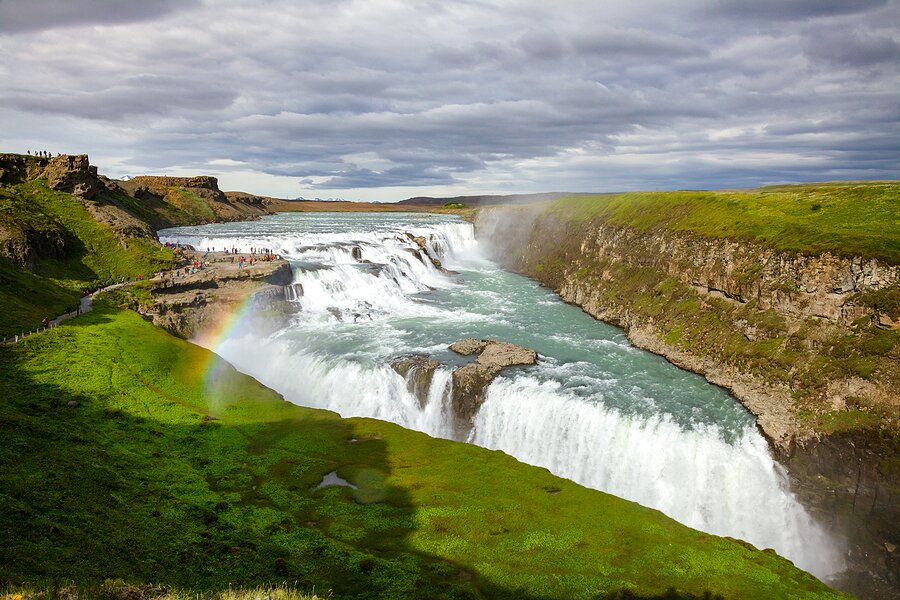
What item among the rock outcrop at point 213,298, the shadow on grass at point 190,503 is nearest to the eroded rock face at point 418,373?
the shadow on grass at point 190,503

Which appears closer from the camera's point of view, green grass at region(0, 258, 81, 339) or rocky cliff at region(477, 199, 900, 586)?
rocky cliff at region(477, 199, 900, 586)

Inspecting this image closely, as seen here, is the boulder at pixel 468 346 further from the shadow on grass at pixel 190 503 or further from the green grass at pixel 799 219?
the green grass at pixel 799 219

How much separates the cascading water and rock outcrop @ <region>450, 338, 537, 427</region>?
30.3 inches

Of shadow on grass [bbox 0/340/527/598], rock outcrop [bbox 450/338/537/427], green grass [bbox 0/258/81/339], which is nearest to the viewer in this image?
shadow on grass [bbox 0/340/527/598]

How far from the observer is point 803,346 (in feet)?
114

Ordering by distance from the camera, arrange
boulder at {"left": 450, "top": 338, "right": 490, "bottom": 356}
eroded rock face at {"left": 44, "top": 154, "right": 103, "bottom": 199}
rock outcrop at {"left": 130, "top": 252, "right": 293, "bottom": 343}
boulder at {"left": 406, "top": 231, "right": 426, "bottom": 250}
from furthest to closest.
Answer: boulder at {"left": 406, "top": 231, "right": 426, "bottom": 250}, eroded rock face at {"left": 44, "top": 154, "right": 103, "bottom": 199}, rock outcrop at {"left": 130, "top": 252, "right": 293, "bottom": 343}, boulder at {"left": 450, "top": 338, "right": 490, "bottom": 356}

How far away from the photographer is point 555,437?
33094 millimetres

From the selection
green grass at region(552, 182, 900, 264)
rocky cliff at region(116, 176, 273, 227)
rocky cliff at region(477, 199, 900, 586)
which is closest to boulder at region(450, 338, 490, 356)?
rocky cliff at region(477, 199, 900, 586)

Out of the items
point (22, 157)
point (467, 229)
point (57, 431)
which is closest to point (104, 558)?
point (57, 431)

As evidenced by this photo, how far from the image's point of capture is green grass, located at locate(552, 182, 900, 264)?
3650cm

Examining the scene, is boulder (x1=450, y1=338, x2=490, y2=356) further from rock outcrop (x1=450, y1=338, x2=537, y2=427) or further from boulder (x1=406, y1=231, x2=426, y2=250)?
boulder (x1=406, y1=231, x2=426, y2=250)

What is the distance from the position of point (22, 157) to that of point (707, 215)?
86041 millimetres

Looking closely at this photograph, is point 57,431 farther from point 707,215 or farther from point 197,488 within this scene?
point 707,215

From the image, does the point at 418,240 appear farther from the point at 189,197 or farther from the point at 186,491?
the point at 189,197
